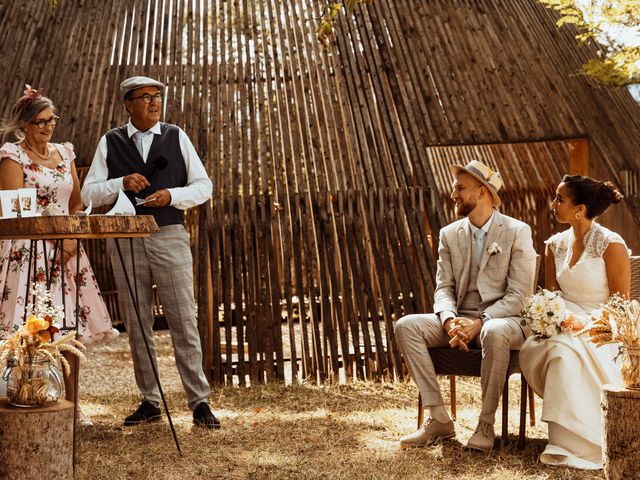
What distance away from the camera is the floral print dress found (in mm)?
4336

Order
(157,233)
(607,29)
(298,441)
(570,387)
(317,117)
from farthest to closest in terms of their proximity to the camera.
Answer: (607,29)
(317,117)
(157,233)
(298,441)
(570,387)

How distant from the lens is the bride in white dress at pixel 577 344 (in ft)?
12.4

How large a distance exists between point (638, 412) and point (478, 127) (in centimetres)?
406

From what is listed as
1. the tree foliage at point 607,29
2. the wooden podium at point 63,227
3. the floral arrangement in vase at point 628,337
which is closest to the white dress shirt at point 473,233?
the floral arrangement in vase at point 628,337

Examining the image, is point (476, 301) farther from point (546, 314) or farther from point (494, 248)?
point (546, 314)

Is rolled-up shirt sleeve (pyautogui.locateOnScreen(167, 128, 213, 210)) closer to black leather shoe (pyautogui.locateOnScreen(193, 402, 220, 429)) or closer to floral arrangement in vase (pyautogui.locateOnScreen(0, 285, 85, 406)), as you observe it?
black leather shoe (pyautogui.locateOnScreen(193, 402, 220, 429))

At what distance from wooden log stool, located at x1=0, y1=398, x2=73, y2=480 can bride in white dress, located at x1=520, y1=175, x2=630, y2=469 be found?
81.3 inches

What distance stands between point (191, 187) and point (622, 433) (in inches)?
99.1

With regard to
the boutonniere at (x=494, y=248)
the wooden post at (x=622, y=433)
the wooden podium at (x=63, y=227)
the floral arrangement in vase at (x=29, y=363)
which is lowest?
the wooden post at (x=622, y=433)

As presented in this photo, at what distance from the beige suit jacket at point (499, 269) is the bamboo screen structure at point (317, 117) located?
5.72 ft

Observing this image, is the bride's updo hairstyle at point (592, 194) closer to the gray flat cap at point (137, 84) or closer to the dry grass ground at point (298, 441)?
the dry grass ground at point (298, 441)

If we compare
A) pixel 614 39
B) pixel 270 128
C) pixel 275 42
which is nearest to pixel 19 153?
pixel 270 128

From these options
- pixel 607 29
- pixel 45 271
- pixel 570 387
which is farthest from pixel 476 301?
pixel 607 29

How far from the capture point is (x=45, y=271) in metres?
4.40
